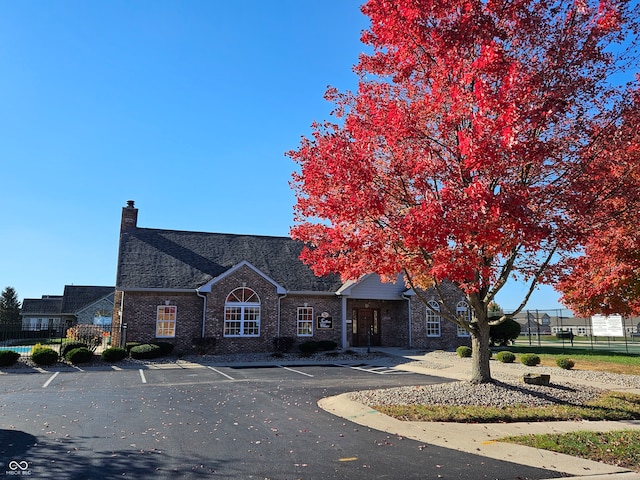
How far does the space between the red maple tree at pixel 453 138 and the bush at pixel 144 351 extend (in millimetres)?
13009

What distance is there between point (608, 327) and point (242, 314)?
23.3 meters

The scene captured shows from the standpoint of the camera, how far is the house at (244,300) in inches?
904

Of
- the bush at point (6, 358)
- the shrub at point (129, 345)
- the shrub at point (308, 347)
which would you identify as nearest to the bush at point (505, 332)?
the shrub at point (308, 347)

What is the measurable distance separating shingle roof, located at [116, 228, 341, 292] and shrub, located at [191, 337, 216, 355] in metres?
2.64

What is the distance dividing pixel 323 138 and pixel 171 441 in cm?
657

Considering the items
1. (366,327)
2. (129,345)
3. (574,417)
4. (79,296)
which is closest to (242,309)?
(129,345)

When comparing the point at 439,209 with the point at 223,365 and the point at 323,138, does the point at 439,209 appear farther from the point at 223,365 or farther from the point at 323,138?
the point at 223,365

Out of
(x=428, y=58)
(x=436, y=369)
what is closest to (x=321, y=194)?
(x=428, y=58)

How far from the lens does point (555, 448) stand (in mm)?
7246

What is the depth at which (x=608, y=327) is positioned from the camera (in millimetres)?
30047

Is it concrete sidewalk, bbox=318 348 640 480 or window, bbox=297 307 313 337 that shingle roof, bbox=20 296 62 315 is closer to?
window, bbox=297 307 313 337

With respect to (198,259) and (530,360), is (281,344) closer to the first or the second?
(198,259)

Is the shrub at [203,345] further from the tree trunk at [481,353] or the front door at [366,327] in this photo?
the tree trunk at [481,353]

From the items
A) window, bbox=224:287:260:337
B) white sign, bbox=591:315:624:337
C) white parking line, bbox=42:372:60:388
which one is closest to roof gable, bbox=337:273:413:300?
window, bbox=224:287:260:337
